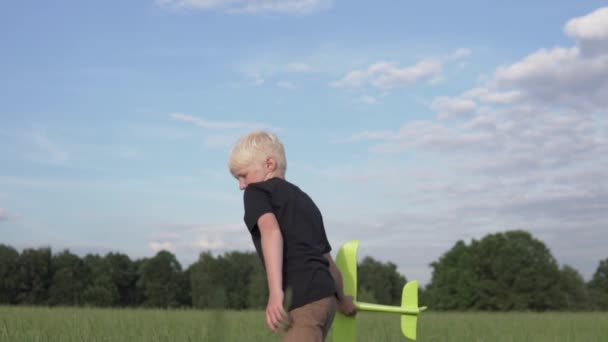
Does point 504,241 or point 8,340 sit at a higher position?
point 504,241

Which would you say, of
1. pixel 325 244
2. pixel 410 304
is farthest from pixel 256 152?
pixel 410 304

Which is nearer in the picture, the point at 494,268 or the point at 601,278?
the point at 494,268

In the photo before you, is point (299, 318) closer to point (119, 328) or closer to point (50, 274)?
point (119, 328)

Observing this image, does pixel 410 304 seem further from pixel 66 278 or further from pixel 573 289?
pixel 573 289

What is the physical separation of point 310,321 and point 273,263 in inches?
11.3

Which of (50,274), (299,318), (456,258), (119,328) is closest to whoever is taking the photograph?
(299,318)

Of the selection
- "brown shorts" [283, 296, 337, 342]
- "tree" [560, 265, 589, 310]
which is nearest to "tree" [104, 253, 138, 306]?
"tree" [560, 265, 589, 310]

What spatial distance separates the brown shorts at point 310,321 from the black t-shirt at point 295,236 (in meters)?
0.03

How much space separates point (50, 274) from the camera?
36969mm

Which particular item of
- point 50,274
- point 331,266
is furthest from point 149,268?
point 331,266

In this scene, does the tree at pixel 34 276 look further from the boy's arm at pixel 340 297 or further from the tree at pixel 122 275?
the boy's arm at pixel 340 297

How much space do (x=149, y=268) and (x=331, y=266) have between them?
139ft

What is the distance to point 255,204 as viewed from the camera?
2.74m

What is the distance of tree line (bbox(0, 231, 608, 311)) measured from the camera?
36219mm
